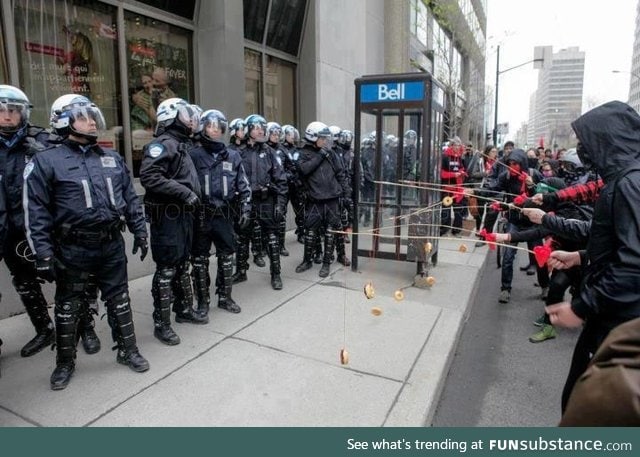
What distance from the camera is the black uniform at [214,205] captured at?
4.77 m

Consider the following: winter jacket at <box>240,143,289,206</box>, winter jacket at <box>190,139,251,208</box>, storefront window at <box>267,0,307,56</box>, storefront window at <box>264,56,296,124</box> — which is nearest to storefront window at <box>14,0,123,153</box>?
winter jacket at <box>240,143,289,206</box>

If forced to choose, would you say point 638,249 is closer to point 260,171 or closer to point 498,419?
point 498,419

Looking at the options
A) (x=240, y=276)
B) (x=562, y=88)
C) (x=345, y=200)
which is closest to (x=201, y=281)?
(x=240, y=276)

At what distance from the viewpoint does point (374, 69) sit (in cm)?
1483

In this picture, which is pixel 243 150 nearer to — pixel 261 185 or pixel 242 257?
pixel 261 185

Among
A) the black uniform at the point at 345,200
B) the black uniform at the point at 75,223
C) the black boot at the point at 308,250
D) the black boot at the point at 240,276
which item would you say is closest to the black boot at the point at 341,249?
the black uniform at the point at 345,200

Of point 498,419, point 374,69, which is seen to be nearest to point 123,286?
point 498,419

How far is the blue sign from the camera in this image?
234 inches

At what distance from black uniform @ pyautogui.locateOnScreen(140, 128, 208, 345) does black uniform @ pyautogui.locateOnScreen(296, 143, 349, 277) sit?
7.89ft

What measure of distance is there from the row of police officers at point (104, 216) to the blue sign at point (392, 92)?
226cm

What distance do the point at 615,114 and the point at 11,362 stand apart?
4.65 metres

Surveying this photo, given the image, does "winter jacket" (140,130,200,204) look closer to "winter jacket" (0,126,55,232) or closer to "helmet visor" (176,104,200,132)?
"helmet visor" (176,104,200,132)

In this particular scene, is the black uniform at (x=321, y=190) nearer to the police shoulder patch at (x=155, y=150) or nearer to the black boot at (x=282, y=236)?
the black boot at (x=282, y=236)
